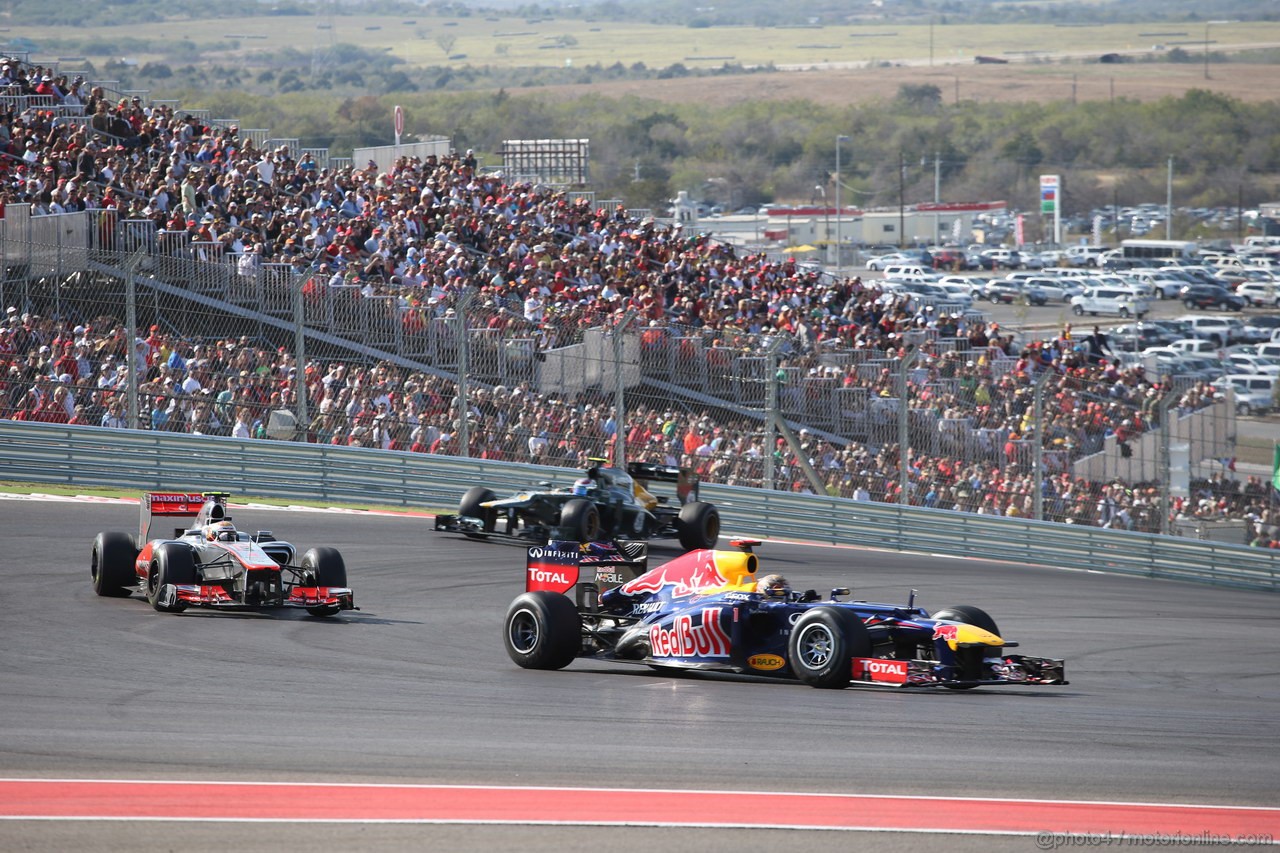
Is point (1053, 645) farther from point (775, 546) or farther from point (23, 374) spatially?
point (23, 374)

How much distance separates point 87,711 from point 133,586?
4.89 meters

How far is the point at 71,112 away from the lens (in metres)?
28.3

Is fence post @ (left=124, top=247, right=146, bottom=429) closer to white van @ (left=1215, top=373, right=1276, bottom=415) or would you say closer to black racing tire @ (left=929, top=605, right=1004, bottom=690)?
black racing tire @ (left=929, top=605, right=1004, bottom=690)

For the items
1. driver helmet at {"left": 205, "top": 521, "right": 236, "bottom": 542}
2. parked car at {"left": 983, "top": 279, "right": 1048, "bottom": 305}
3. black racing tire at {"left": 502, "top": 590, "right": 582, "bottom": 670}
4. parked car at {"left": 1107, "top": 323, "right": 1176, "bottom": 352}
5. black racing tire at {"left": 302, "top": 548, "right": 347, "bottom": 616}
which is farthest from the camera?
parked car at {"left": 983, "top": 279, "right": 1048, "bottom": 305}

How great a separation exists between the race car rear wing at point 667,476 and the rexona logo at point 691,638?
731cm

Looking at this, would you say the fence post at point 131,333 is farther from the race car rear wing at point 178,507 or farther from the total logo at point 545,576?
the total logo at point 545,576

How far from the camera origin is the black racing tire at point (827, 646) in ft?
33.3

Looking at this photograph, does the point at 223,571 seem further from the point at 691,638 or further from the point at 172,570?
the point at 691,638

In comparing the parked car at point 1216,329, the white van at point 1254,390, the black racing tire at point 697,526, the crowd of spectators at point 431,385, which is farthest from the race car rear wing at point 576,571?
the parked car at point 1216,329

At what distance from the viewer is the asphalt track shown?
22.5ft

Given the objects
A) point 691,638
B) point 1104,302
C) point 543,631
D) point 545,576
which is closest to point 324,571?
point 545,576

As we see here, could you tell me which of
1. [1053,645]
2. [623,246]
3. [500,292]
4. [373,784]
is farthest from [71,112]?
[373,784]

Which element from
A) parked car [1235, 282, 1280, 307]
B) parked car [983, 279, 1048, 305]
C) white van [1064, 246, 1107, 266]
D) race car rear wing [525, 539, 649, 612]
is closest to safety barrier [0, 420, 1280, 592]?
race car rear wing [525, 539, 649, 612]

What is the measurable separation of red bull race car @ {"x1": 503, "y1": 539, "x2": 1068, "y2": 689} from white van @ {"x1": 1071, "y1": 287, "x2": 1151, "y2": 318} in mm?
57554
